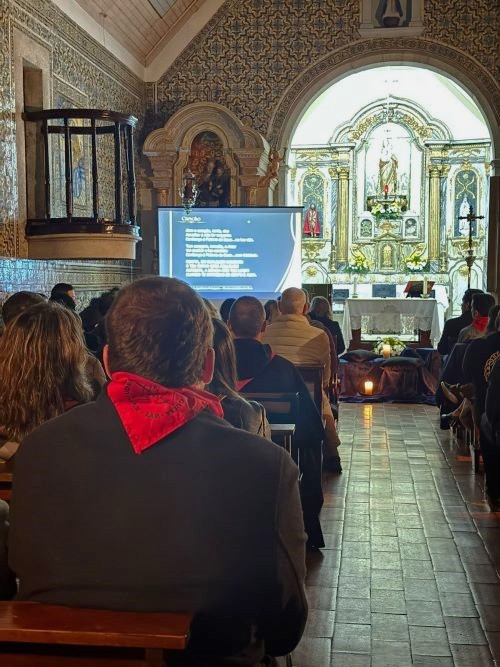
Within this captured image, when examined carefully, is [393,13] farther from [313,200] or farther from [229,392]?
[229,392]

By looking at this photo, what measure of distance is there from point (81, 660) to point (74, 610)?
0.34 feet

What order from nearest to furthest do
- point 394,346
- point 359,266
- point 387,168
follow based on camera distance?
point 394,346 → point 359,266 → point 387,168

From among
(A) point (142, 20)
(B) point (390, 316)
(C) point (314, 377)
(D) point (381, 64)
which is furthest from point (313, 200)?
(C) point (314, 377)

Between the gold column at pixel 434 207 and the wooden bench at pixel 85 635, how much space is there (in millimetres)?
16443

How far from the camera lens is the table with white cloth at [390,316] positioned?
13188 mm

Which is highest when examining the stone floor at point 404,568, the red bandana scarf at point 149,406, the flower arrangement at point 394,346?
the red bandana scarf at point 149,406

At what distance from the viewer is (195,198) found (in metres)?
11.6

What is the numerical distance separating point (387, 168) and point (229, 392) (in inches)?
609

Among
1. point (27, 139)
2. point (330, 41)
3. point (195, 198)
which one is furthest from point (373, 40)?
point (27, 139)

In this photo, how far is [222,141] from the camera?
11.6 meters

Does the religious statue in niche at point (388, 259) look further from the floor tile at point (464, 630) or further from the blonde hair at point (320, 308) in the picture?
the floor tile at point (464, 630)

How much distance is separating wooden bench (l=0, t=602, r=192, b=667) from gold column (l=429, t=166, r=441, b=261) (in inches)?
647

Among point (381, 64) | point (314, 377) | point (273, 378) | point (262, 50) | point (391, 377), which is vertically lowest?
point (391, 377)

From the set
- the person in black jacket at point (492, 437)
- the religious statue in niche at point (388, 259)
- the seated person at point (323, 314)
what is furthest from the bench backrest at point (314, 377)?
the religious statue in niche at point (388, 259)
